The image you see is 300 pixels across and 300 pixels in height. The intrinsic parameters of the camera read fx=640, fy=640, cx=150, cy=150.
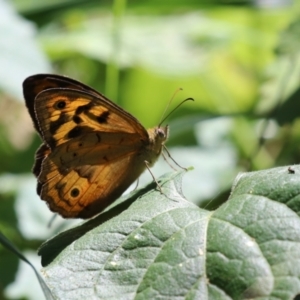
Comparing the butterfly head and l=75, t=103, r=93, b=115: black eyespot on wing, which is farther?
the butterfly head

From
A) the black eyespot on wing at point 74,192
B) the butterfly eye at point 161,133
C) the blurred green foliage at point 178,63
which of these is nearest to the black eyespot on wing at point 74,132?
the black eyespot on wing at point 74,192

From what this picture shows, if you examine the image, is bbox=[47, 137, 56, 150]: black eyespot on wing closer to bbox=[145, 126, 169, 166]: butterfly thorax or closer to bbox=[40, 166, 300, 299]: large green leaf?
bbox=[145, 126, 169, 166]: butterfly thorax

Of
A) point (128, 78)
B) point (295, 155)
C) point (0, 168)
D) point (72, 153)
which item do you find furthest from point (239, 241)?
point (128, 78)

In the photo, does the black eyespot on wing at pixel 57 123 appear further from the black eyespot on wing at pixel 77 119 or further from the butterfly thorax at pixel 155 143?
the butterfly thorax at pixel 155 143

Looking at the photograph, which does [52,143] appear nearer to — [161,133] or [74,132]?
[74,132]

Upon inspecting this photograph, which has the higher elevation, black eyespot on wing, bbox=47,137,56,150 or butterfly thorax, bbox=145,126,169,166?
black eyespot on wing, bbox=47,137,56,150

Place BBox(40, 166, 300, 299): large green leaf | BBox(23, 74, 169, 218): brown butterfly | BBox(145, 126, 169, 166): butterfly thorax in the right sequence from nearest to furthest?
BBox(40, 166, 300, 299): large green leaf < BBox(23, 74, 169, 218): brown butterfly < BBox(145, 126, 169, 166): butterfly thorax

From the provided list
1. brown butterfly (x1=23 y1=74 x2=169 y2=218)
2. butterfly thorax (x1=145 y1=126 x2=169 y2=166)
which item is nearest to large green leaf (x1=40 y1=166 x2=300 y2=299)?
brown butterfly (x1=23 y1=74 x2=169 y2=218)

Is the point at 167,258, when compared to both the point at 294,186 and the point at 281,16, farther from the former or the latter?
the point at 281,16

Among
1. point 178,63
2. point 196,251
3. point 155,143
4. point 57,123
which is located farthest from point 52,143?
point 178,63
